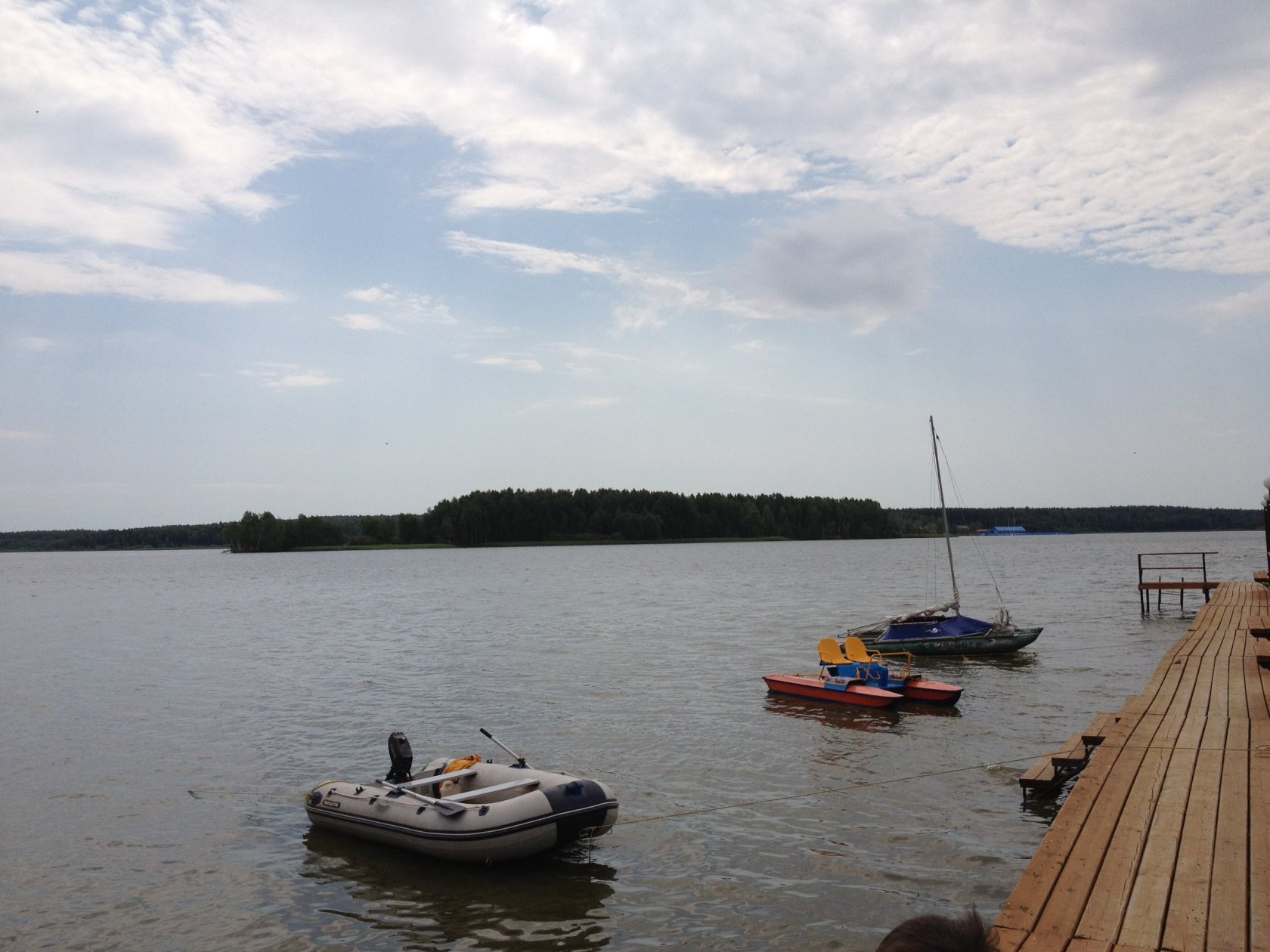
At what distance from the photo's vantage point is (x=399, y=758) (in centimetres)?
1384

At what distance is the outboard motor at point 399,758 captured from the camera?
13.8 meters

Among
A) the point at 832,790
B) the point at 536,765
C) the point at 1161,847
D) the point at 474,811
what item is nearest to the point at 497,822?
the point at 474,811

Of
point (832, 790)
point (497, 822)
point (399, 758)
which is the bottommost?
point (832, 790)

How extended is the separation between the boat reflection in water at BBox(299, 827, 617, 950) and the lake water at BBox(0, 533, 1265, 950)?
1.6 inches

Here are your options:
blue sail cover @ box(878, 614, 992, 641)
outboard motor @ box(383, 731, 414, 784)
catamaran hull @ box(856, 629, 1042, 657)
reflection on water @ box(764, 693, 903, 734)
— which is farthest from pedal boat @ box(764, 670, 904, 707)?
outboard motor @ box(383, 731, 414, 784)

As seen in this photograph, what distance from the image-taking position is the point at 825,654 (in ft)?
77.5

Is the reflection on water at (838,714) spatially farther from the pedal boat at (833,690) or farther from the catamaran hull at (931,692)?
the catamaran hull at (931,692)

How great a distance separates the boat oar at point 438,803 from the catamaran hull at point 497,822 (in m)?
0.04

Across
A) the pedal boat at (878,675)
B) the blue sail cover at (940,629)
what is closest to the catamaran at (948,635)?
the blue sail cover at (940,629)

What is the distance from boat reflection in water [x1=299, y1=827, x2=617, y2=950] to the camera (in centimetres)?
991

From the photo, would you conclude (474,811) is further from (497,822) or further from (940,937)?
(940,937)

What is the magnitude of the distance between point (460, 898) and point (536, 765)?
6029 millimetres

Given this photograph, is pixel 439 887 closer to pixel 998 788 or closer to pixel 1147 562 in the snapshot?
pixel 998 788

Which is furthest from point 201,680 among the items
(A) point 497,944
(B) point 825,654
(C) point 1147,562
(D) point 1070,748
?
(C) point 1147,562
